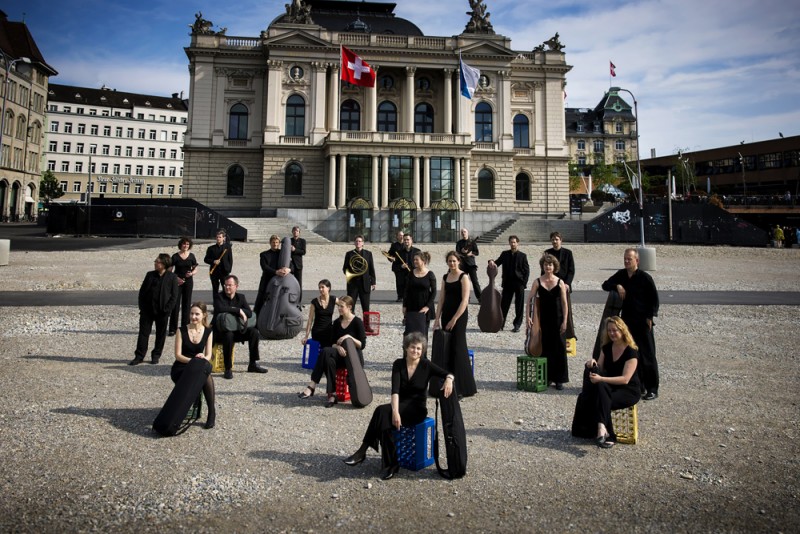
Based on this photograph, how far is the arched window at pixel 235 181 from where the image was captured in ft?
164

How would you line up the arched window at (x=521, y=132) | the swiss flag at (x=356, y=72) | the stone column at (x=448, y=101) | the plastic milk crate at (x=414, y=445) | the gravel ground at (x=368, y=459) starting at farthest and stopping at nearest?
1. the arched window at (x=521, y=132)
2. the stone column at (x=448, y=101)
3. the swiss flag at (x=356, y=72)
4. the plastic milk crate at (x=414, y=445)
5. the gravel ground at (x=368, y=459)

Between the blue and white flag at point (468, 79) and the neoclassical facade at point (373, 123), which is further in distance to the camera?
the neoclassical facade at point (373, 123)

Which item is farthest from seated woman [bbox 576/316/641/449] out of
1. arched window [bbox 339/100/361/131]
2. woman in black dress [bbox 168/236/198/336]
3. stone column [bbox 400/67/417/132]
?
arched window [bbox 339/100/361/131]

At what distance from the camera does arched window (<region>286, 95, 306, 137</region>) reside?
1917 inches

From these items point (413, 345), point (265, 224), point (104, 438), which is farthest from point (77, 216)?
point (413, 345)

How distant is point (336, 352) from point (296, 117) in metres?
45.3

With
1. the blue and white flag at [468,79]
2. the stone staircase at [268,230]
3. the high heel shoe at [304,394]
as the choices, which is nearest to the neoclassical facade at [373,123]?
the stone staircase at [268,230]

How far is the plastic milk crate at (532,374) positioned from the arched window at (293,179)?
42.9 m

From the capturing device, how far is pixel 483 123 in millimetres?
51406

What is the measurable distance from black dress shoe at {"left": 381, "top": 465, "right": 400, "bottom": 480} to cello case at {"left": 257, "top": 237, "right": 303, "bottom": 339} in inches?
Result: 221

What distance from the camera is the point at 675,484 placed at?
15.3ft

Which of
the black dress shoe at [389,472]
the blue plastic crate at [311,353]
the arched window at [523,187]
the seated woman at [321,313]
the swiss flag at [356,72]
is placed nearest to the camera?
the black dress shoe at [389,472]

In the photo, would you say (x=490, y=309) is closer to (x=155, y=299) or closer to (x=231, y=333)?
(x=231, y=333)

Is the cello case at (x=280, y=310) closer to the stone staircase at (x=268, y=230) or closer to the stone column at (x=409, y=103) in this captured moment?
the stone staircase at (x=268, y=230)
